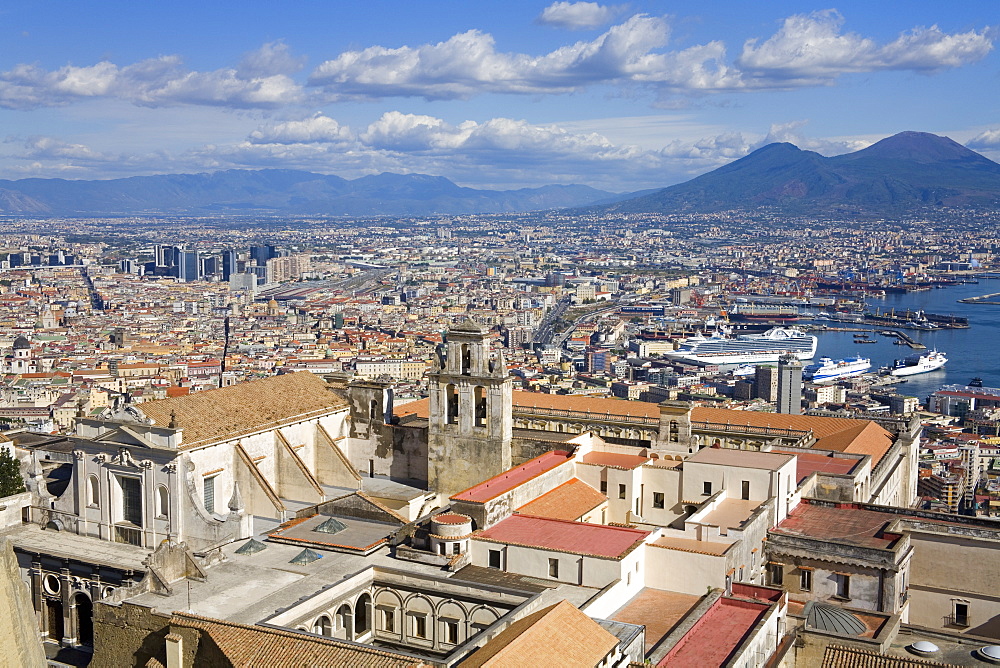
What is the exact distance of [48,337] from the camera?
322ft

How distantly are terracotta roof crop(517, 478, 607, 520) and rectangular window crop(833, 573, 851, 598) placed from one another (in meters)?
4.34

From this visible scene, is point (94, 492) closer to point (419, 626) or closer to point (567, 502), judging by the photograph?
point (419, 626)

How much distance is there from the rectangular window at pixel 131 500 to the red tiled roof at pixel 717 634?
1078 cm

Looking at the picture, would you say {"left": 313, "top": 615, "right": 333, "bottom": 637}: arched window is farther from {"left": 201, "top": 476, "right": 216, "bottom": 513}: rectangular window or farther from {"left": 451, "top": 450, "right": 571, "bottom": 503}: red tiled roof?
{"left": 201, "top": 476, "right": 216, "bottom": 513}: rectangular window

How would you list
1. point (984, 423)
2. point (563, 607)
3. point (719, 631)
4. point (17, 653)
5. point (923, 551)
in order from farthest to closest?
point (984, 423) → point (923, 551) → point (719, 631) → point (563, 607) → point (17, 653)

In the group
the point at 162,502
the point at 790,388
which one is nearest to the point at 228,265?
the point at 790,388

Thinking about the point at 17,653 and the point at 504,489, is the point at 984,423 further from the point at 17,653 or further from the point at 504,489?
the point at 17,653

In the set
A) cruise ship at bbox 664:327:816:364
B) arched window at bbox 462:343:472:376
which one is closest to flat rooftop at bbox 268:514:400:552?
arched window at bbox 462:343:472:376

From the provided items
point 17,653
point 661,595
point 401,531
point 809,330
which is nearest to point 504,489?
point 401,531

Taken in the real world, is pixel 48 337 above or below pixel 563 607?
below

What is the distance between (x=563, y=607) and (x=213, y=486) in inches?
378

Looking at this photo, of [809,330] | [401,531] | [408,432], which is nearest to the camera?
[401,531]

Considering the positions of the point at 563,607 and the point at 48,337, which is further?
the point at 48,337

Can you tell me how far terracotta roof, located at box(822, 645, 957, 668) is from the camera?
40.7 feet
